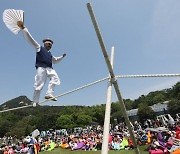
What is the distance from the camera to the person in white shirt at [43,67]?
4.83 meters

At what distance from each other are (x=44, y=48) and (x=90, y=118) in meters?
69.5

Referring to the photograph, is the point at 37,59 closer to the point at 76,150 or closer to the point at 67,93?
the point at 67,93

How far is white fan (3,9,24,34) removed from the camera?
15.0 feet

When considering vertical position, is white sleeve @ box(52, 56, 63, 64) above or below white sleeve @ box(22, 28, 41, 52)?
below

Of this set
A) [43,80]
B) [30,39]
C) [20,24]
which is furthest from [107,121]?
[20,24]

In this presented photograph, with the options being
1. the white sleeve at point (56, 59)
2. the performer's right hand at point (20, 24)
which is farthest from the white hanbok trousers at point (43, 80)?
the performer's right hand at point (20, 24)

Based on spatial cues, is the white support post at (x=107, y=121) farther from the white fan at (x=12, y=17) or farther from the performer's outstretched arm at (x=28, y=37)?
the white fan at (x=12, y=17)

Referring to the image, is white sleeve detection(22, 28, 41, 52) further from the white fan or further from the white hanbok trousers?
the white hanbok trousers

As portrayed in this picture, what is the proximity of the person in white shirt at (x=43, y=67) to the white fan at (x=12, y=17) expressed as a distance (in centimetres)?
10

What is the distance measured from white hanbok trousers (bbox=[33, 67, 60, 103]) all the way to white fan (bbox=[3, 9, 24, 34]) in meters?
0.81

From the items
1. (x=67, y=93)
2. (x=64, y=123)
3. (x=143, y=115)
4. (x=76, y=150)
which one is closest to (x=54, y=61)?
(x=67, y=93)

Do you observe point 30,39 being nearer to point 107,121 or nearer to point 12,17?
point 12,17

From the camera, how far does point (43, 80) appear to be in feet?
16.4

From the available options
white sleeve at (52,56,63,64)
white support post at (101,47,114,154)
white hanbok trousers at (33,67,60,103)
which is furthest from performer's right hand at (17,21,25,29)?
white support post at (101,47,114,154)
